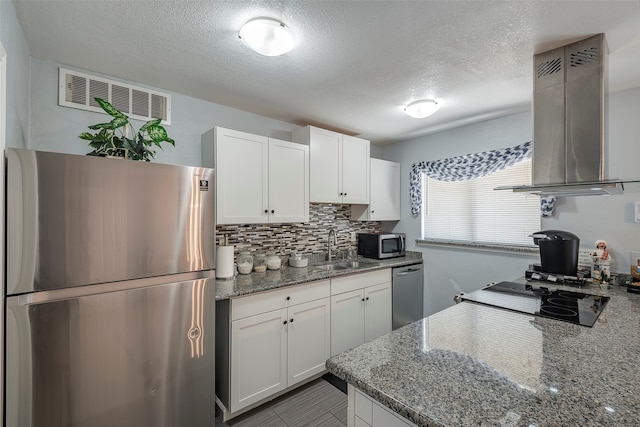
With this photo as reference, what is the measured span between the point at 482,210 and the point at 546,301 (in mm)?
1481

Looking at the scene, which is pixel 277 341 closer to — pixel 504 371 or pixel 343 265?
pixel 343 265

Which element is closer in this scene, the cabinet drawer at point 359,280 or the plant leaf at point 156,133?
the plant leaf at point 156,133

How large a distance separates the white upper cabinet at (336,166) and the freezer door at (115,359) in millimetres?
1561

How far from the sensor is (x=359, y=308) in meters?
2.67

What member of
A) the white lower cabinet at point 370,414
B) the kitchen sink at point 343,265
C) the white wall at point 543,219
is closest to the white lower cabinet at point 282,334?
the kitchen sink at point 343,265

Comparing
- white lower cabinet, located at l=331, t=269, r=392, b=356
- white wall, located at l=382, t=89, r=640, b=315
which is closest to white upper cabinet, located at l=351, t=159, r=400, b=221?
white wall, located at l=382, t=89, r=640, b=315

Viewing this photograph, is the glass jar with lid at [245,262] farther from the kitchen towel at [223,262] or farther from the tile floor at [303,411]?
the tile floor at [303,411]

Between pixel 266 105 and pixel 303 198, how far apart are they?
89 centimetres

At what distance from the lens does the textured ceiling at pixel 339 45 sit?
1329mm

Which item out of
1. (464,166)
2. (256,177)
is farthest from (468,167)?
(256,177)

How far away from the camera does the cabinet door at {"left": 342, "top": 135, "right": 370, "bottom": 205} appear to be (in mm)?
3057

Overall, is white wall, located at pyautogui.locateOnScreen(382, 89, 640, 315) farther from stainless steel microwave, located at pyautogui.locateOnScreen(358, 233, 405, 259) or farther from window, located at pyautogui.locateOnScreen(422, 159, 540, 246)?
stainless steel microwave, located at pyautogui.locateOnScreen(358, 233, 405, 259)

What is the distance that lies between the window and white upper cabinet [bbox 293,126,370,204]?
0.85 m

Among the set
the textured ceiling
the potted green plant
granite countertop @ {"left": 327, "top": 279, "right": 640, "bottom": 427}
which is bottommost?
granite countertop @ {"left": 327, "top": 279, "right": 640, "bottom": 427}
